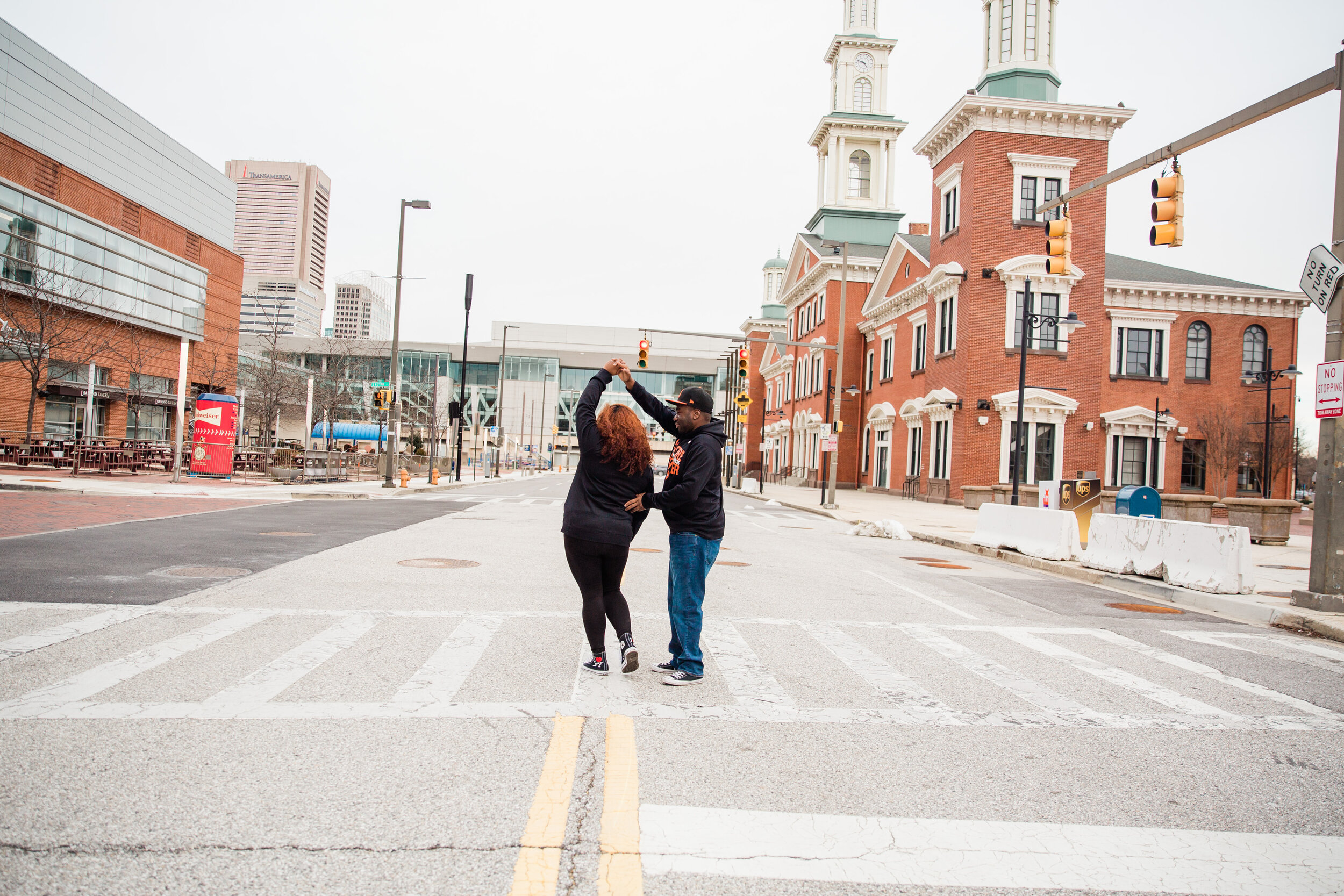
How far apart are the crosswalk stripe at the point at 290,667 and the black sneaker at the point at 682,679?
2272 millimetres

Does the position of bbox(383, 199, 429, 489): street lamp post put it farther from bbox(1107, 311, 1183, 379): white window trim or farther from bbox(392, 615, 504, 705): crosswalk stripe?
bbox(1107, 311, 1183, 379): white window trim

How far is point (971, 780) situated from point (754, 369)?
276 ft

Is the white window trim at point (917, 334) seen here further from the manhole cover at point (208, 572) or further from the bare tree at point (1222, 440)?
the manhole cover at point (208, 572)

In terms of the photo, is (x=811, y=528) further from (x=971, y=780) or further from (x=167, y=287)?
(x=167, y=287)

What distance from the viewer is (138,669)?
5.35 metres

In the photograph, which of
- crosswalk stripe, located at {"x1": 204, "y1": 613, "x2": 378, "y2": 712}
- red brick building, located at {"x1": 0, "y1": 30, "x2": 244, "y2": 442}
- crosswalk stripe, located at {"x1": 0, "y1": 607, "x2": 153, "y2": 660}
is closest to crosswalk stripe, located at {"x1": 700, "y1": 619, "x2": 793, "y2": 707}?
crosswalk stripe, located at {"x1": 204, "y1": 613, "x2": 378, "y2": 712}

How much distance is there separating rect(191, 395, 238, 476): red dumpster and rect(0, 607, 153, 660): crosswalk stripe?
21243 millimetres

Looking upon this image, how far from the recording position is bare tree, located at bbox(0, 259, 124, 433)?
29.6 metres

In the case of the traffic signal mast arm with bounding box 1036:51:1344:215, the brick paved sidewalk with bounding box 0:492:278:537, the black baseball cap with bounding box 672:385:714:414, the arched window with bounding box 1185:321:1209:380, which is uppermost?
the arched window with bounding box 1185:321:1209:380

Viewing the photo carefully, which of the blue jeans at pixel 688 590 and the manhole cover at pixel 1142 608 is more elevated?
the blue jeans at pixel 688 590

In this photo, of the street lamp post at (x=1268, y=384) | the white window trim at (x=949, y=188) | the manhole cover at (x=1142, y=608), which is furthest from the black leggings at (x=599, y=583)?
the white window trim at (x=949, y=188)

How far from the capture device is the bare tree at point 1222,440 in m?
38.5

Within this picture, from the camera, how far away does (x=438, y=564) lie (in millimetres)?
10953

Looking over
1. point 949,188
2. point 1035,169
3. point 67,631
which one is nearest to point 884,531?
point 67,631
